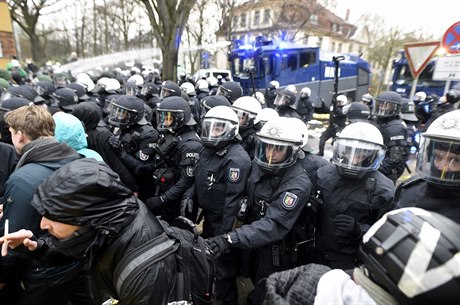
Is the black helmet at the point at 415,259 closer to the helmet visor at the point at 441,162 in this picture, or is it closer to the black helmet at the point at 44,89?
the helmet visor at the point at 441,162

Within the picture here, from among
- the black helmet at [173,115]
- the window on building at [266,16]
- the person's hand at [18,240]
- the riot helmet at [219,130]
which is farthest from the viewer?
the window on building at [266,16]

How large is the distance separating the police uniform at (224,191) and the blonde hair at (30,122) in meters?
1.47

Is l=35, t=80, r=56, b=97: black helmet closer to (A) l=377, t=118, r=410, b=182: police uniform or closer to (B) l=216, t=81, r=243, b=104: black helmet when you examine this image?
(B) l=216, t=81, r=243, b=104: black helmet

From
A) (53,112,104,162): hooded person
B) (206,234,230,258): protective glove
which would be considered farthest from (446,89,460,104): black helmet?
(53,112,104,162): hooded person

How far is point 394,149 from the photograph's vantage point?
4.34 meters

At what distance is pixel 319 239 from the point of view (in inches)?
104

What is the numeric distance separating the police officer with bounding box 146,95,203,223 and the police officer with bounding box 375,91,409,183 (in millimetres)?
2835

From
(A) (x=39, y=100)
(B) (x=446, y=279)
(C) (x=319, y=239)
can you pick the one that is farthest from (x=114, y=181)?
(A) (x=39, y=100)

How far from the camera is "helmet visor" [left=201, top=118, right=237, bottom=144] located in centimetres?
304

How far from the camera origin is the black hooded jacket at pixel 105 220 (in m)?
1.31

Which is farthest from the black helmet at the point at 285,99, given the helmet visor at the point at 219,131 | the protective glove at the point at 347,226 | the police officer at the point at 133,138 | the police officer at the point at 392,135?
the protective glove at the point at 347,226

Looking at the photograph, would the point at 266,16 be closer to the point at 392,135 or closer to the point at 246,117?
the point at 392,135

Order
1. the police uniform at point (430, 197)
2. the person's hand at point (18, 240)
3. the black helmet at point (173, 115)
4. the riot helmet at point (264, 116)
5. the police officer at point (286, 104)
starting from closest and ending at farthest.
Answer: the person's hand at point (18, 240) → the police uniform at point (430, 197) → the black helmet at point (173, 115) → the riot helmet at point (264, 116) → the police officer at point (286, 104)

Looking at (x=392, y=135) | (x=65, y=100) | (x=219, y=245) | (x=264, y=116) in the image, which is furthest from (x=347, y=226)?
(x=65, y=100)
